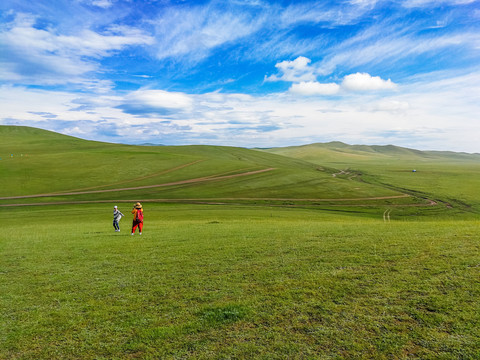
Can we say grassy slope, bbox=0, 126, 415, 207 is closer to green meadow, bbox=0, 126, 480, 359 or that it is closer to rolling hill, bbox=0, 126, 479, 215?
rolling hill, bbox=0, 126, 479, 215

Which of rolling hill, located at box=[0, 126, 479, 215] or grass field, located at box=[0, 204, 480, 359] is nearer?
grass field, located at box=[0, 204, 480, 359]

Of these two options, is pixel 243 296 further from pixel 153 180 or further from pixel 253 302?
pixel 153 180

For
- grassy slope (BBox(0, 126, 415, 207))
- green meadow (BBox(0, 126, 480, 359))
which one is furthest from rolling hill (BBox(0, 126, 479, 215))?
Result: green meadow (BBox(0, 126, 480, 359))

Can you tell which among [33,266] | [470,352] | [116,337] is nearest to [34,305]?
[116,337]

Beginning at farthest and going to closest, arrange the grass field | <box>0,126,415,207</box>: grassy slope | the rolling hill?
1. <box>0,126,415,207</box>: grassy slope
2. the rolling hill
3. the grass field

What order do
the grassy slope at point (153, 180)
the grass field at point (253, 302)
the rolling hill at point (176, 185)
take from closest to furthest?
the grass field at point (253, 302) < the rolling hill at point (176, 185) < the grassy slope at point (153, 180)

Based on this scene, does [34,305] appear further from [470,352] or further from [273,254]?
[470,352]

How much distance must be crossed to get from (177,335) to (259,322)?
7.91 feet

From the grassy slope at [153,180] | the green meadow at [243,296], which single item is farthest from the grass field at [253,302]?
the grassy slope at [153,180]

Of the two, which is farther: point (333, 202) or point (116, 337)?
point (333, 202)

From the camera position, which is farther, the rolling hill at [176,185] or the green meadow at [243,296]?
the rolling hill at [176,185]

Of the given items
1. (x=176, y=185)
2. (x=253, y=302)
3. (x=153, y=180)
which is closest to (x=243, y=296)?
(x=253, y=302)

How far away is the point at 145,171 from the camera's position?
105 meters

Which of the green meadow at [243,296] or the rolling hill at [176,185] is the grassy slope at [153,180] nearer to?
the rolling hill at [176,185]
